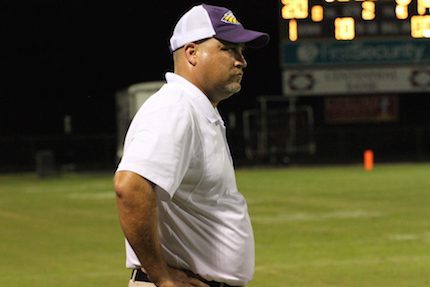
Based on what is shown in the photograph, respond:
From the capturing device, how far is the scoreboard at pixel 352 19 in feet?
99.2

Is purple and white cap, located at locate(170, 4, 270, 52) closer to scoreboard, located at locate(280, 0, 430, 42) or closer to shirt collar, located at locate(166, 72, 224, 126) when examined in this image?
shirt collar, located at locate(166, 72, 224, 126)

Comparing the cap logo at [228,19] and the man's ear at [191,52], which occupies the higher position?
the cap logo at [228,19]

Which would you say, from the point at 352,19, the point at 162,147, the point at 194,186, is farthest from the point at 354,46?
the point at 162,147

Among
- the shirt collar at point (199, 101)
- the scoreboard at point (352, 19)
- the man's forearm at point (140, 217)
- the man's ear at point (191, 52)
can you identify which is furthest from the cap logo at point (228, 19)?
the scoreboard at point (352, 19)

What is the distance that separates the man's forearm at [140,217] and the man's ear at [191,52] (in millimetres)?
508

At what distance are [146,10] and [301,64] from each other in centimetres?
3247

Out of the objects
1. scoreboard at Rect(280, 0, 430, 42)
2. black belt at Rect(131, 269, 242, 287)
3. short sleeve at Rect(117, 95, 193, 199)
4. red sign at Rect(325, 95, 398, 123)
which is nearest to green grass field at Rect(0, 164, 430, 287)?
scoreboard at Rect(280, 0, 430, 42)

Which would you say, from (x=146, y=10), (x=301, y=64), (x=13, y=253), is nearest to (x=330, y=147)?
(x=301, y=64)

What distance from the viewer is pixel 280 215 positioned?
1889cm

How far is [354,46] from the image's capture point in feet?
117

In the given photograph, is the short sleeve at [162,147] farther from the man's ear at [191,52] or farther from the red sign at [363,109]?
the red sign at [363,109]

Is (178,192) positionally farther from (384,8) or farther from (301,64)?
(301,64)

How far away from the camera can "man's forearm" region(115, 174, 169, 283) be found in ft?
13.3

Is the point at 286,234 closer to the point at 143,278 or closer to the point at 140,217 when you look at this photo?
the point at 143,278
